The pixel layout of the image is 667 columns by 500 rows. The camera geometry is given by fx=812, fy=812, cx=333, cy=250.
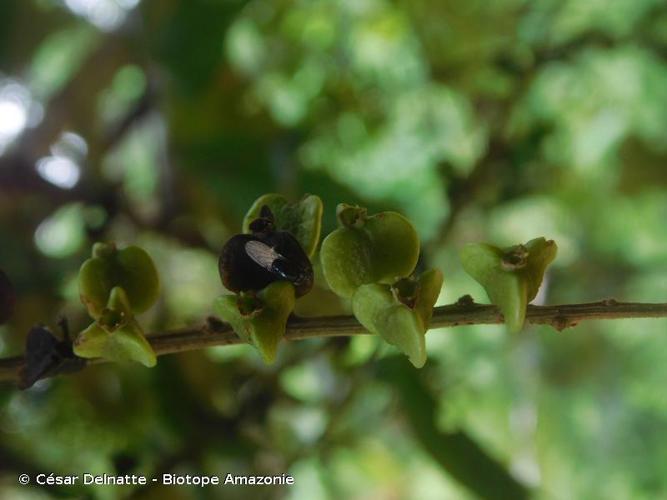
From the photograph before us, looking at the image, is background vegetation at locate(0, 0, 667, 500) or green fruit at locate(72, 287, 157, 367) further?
background vegetation at locate(0, 0, 667, 500)

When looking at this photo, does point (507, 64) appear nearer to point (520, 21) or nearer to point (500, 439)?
point (520, 21)

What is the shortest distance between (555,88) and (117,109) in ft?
1.08

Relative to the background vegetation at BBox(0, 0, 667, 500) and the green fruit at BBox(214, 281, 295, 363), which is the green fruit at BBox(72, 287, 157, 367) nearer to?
the green fruit at BBox(214, 281, 295, 363)

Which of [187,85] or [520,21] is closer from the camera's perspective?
[187,85]

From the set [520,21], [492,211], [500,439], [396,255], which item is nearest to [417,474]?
[500,439]

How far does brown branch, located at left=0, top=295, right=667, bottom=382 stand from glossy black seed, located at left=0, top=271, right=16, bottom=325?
0.04ft

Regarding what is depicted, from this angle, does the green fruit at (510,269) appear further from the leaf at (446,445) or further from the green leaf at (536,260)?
the leaf at (446,445)

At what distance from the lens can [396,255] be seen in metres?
0.16

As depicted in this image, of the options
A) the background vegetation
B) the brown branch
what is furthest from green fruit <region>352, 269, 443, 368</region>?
the background vegetation

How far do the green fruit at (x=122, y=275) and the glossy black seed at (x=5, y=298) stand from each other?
0.02 meters

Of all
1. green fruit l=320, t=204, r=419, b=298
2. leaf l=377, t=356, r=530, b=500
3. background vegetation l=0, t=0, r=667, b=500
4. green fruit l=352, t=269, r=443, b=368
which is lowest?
green fruit l=352, t=269, r=443, b=368

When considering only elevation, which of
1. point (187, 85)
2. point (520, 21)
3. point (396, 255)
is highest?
point (520, 21)

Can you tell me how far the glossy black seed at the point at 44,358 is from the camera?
0.16 m

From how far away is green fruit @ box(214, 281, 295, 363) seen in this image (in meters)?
0.15
